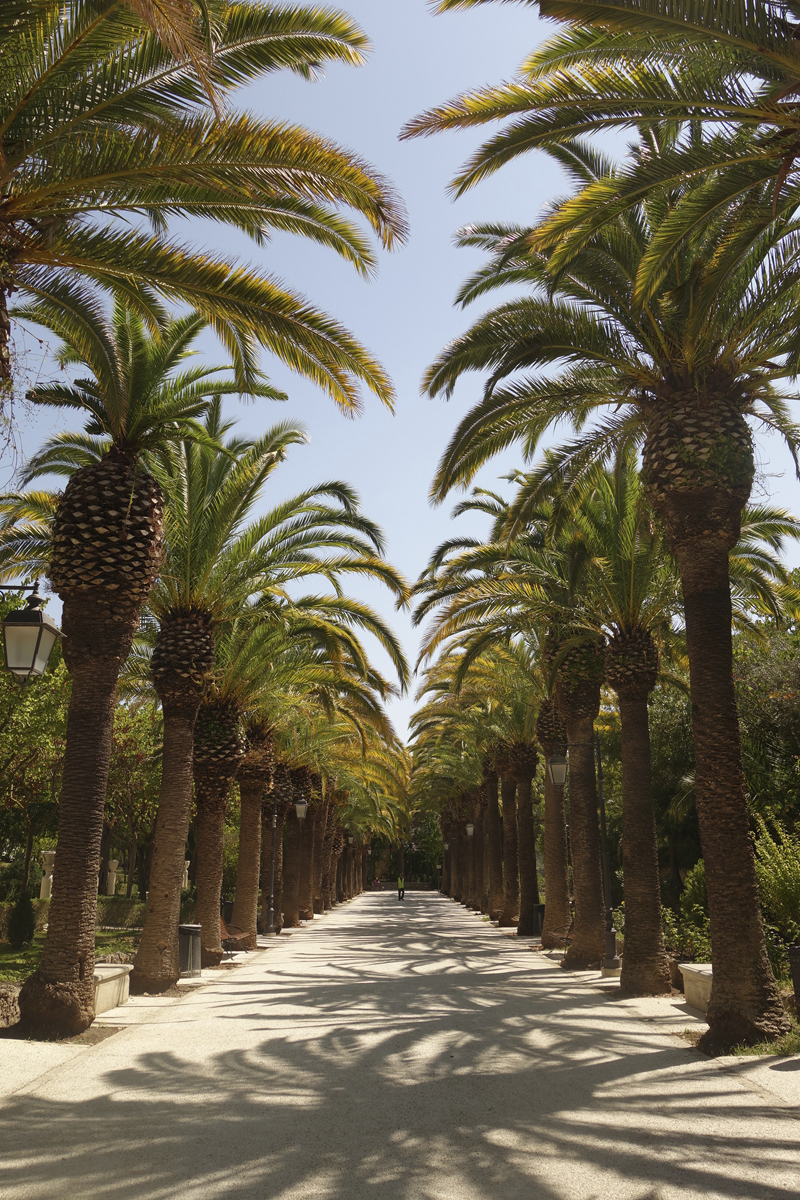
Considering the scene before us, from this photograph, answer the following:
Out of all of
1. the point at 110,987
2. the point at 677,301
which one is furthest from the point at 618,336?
the point at 110,987

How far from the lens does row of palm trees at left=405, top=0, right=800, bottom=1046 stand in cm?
689

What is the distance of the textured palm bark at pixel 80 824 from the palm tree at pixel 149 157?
3.69 meters

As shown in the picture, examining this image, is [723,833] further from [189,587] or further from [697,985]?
[189,587]

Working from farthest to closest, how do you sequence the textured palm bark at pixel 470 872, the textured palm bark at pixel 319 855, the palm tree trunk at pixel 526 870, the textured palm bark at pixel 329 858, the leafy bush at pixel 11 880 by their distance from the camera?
the textured palm bark at pixel 470 872 → the textured palm bark at pixel 329 858 → the textured palm bark at pixel 319 855 → the leafy bush at pixel 11 880 → the palm tree trunk at pixel 526 870

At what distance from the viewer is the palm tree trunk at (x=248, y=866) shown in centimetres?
1991

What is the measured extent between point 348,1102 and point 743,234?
325 inches

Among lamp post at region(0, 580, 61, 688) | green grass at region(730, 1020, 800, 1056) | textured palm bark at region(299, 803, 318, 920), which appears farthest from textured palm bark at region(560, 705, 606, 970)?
textured palm bark at region(299, 803, 318, 920)

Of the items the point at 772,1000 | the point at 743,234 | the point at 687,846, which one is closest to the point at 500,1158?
the point at 772,1000

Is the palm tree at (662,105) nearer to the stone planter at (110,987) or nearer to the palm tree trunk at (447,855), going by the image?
the stone planter at (110,987)

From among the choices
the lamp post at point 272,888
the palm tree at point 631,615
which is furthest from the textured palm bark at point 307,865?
the palm tree at point 631,615

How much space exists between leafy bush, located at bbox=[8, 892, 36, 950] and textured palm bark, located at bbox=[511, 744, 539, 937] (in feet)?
40.8

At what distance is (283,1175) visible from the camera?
5148 mm

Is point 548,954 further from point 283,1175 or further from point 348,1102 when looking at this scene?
point 283,1175

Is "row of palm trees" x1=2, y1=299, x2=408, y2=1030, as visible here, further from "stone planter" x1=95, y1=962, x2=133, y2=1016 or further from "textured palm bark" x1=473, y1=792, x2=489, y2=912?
"textured palm bark" x1=473, y1=792, x2=489, y2=912
